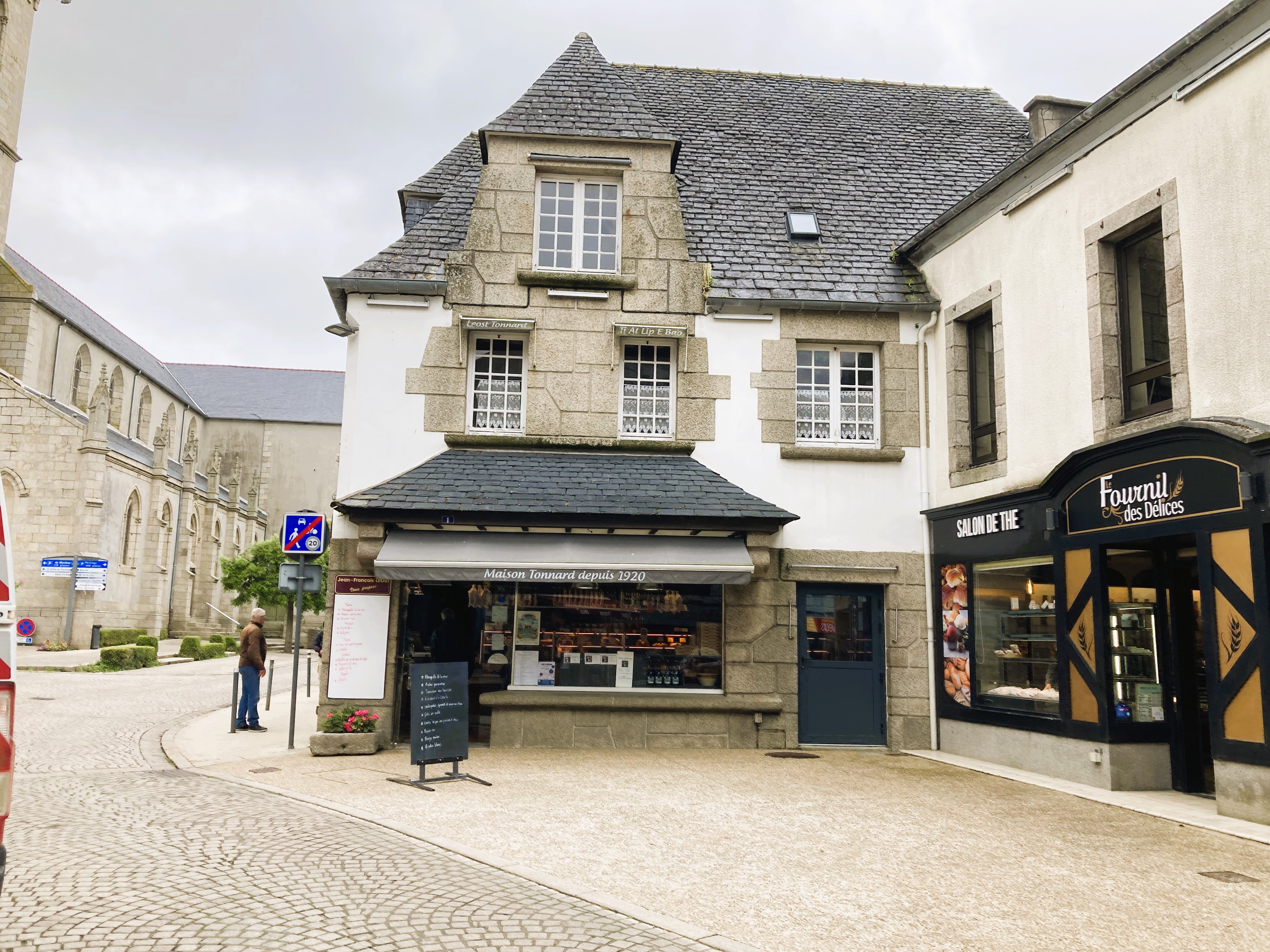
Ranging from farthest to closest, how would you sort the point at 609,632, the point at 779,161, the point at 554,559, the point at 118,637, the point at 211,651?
the point at 211,651 → the point at 118,637 → the point at 779,161 → the point at 609,632 → the point at 554,559

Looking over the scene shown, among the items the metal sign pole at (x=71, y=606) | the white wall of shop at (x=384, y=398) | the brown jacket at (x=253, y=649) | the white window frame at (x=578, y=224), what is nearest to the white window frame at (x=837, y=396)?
the white window frame at (x=578, y=224)

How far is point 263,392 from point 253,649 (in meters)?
53.7

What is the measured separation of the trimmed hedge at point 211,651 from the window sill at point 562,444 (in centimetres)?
2650

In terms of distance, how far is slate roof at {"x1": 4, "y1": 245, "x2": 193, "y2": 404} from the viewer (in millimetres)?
40938

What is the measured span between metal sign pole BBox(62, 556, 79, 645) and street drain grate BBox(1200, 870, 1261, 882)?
35722 millimetres

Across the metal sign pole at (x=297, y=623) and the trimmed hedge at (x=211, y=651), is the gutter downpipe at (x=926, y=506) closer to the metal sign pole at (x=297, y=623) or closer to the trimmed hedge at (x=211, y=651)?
the metal sign pole at (x=297, y=623)

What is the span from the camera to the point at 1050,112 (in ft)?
46.5

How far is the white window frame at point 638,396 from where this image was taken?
13664 mm

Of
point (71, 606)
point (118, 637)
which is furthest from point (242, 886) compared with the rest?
point (71, 606)

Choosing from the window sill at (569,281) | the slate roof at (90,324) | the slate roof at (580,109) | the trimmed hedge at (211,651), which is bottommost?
the trimmed hedge at (211,651)

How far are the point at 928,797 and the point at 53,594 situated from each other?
34.0 metres

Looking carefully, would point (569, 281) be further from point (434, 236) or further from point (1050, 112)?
point (1050, 112)

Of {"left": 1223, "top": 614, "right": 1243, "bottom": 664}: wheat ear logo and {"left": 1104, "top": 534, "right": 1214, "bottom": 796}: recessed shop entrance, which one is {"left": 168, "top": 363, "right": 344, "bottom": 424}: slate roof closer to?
{"left": 1104, "top": 534, "right": 1214, "bottom": 796}: recessed shop entrance

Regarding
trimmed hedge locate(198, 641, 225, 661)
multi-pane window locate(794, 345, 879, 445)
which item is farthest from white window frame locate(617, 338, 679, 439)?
trimmed hedge locate(198, 641, 225, 661)
